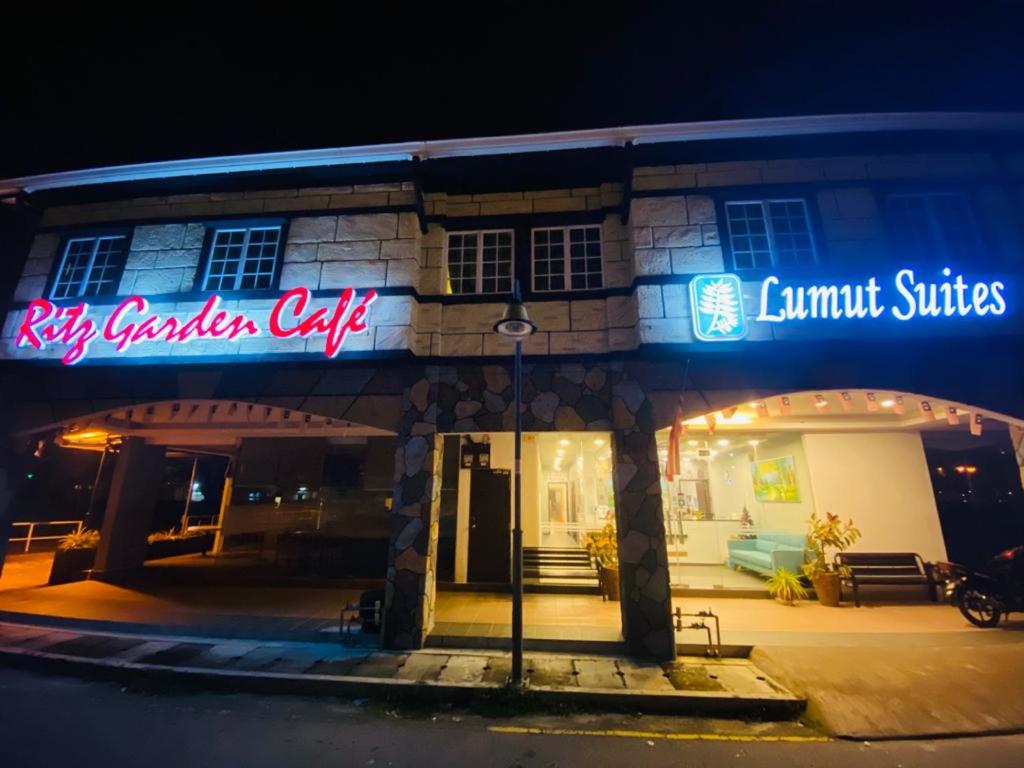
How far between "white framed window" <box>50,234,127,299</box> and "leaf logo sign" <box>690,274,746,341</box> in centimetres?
1245

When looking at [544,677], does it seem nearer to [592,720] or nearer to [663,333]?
[592,720]

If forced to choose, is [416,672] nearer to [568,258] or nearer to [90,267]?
[568,258]

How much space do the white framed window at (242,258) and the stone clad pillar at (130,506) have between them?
7.16 m

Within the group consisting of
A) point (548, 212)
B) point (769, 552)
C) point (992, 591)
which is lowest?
point (992, 591)

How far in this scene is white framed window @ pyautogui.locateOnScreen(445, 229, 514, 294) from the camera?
8992 millimetres

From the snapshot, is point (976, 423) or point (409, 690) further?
point (976, 423)

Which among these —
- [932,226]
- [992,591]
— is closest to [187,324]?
[932,226]

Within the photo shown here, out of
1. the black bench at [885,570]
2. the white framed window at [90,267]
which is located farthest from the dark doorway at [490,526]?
the white framed window at [90,267]

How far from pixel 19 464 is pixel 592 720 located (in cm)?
1282

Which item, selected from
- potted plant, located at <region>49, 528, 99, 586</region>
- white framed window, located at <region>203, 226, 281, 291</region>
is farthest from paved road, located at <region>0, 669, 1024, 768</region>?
potted plant, located at <region>49, 528, 99, 586</region>

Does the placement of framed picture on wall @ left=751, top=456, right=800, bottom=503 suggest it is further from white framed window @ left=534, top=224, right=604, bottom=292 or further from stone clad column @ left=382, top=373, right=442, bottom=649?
stone clad column @ left=382, top=373, right=442, bottom=649

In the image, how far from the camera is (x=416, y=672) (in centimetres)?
625

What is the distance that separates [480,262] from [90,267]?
905 cm

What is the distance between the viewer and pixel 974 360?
7.56 m
